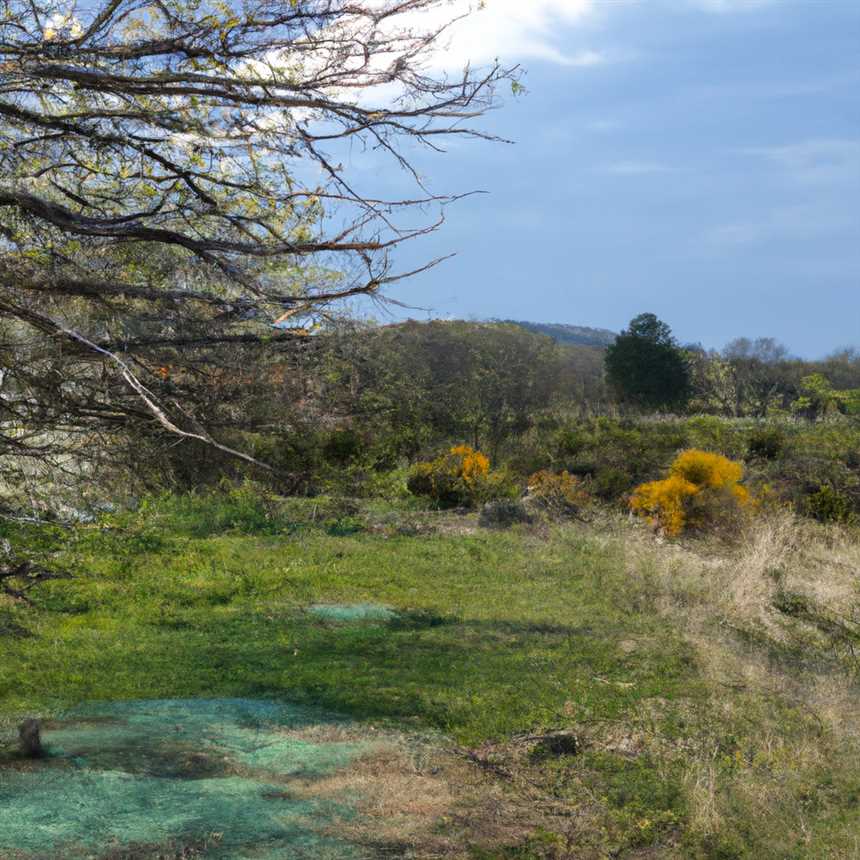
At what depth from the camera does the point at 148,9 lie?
6.00 meters

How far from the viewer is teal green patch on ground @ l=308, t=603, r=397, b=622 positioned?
9.06 meters

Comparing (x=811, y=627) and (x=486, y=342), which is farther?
(x=486, y=342)

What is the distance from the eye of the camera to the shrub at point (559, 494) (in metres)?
15.6

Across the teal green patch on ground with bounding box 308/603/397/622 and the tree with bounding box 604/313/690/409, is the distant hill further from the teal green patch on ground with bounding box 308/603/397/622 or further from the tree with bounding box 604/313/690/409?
the teal green patch on ground with bounding box 308/603/397/622

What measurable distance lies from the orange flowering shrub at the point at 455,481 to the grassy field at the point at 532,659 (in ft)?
11.6

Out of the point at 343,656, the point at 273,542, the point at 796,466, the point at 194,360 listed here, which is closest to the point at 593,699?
the point at 343,656

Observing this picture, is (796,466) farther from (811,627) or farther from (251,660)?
(251,660)

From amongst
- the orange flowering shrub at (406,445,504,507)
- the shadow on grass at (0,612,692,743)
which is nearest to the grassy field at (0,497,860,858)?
the shadow on grass at (0,612,692,743)

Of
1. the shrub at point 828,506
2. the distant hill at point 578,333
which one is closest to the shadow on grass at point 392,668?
the shrub at point 828,506

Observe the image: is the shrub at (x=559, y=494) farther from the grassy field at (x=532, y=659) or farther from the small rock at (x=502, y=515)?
the grassy field at (x=532, y=659)

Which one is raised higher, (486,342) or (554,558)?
(486,342)

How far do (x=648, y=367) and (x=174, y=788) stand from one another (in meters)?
27.6

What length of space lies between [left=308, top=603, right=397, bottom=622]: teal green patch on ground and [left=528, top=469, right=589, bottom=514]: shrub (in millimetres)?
6348

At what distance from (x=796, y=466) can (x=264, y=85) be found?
13.7 m
